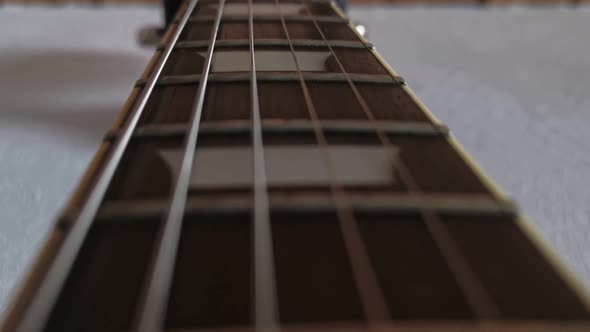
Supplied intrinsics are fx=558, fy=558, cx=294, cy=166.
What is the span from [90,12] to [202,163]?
194 cm

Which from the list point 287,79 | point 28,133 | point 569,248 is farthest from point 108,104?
point 569,248

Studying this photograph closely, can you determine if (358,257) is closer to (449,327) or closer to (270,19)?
(449,327)

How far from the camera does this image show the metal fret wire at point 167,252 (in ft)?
0.97

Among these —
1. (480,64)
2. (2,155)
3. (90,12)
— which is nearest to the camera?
(2,155)

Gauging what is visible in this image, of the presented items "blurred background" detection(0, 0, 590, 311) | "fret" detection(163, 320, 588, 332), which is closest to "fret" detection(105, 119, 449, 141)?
"fret" detection(163, 320, 588, 332)

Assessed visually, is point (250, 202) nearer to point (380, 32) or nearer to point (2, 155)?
point (2, 155)

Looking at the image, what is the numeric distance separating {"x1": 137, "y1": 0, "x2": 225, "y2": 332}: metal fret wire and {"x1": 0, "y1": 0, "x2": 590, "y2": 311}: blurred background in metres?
0.38

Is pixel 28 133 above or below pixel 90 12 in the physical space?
below

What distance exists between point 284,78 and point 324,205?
263 millimetres

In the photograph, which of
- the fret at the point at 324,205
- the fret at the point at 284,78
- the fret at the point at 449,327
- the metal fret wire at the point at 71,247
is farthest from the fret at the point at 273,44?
the fret at the point at 449,327

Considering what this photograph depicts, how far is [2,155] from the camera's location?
38.8 inches

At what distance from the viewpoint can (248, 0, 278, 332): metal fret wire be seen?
0.97 ft

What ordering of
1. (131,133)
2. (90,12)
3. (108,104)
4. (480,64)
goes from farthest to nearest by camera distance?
1. (90,12)
2. (480,64)
3. (108,104)
4. (131,133)

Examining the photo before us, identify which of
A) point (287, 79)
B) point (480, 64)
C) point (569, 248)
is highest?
point (287, 79)
